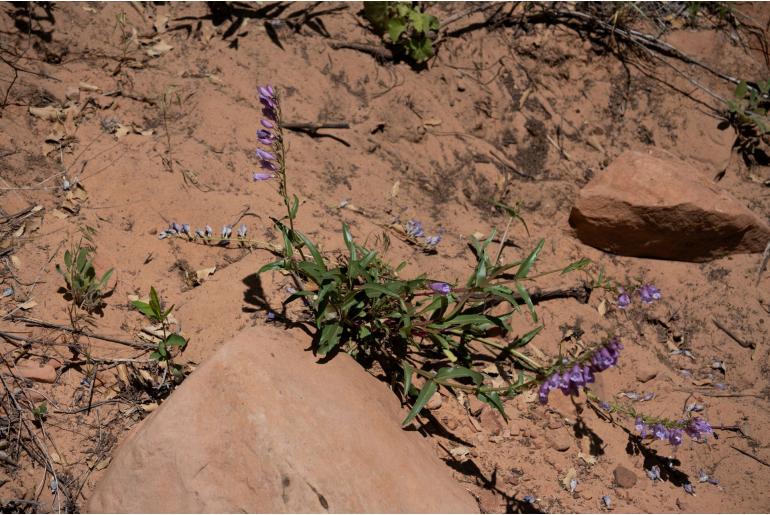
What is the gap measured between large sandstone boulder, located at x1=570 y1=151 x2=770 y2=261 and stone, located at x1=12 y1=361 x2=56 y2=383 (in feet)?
11.5

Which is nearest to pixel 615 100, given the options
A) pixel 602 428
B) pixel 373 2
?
pixel 373 2

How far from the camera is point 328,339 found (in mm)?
2924

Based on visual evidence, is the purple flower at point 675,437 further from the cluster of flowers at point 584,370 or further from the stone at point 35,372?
the stone at point 35,372

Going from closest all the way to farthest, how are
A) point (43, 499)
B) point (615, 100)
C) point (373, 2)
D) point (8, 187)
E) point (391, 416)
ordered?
1. point (43, 499)
2. point (391, 416)
3. point (8, 187)
4. point (373, 2)
5. point (615, 100)

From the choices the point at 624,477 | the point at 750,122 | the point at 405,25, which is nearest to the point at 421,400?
the point at 624,477

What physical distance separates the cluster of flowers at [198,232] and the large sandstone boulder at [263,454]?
109cm

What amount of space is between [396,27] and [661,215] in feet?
8.05

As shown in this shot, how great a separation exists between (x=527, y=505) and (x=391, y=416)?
875 millimetres

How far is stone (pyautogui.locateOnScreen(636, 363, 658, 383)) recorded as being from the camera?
147 inches

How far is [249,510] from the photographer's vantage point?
7.75 ft

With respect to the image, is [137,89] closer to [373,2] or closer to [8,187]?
[8,187]

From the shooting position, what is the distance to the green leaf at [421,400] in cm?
287

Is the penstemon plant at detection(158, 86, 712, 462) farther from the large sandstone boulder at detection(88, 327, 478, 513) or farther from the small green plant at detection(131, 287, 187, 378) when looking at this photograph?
the small green plant at detection(131, 287, 187, 378)

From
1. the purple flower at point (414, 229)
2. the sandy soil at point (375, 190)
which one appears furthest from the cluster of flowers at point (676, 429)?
the purple flower at point (414, 229)
